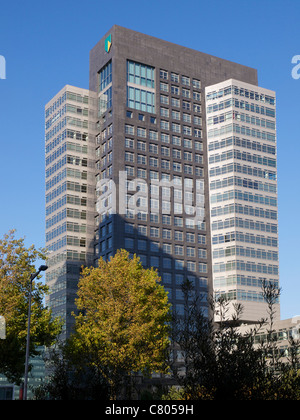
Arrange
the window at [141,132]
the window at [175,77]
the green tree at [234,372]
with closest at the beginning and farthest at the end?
the green tree at [234,372]
the window at [141,132]
the window at [175,77]

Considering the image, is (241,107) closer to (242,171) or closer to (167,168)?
(242,171)

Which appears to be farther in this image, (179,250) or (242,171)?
(242,171)

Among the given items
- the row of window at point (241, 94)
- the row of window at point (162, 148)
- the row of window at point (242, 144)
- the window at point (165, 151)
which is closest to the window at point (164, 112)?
the row of window at point (162, 148)

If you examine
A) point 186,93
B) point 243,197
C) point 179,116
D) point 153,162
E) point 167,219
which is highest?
point 186,93

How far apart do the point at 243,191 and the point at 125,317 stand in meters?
72.2

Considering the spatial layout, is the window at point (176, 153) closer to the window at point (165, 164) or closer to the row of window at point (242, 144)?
the window at point (165, 164)

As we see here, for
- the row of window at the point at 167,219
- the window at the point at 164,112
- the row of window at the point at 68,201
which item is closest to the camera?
the row of window at the point at 167,219

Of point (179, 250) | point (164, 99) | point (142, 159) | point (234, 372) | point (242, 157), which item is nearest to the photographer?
point (234, 372)

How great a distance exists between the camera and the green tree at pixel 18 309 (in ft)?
178

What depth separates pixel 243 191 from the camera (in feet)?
409

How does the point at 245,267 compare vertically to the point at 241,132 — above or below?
below

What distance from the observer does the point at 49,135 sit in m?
135

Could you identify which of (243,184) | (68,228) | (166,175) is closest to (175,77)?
(166,175)

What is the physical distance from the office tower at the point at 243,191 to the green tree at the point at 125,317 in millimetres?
60001
